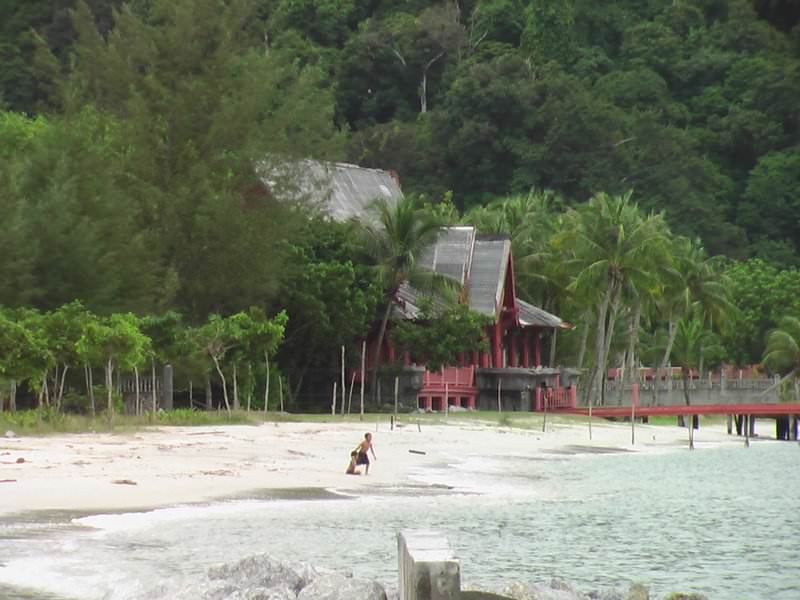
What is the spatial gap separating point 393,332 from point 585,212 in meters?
13.8

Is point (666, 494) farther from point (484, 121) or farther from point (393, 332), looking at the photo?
point (484, 121)

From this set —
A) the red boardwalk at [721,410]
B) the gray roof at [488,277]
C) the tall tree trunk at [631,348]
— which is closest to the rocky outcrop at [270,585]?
the red boardwalk at [721,410]

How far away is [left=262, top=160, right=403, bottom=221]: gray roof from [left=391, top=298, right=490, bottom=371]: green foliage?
4.31 metres

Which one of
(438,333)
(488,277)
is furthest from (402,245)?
(488,277)

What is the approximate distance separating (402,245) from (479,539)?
2793 centimetres

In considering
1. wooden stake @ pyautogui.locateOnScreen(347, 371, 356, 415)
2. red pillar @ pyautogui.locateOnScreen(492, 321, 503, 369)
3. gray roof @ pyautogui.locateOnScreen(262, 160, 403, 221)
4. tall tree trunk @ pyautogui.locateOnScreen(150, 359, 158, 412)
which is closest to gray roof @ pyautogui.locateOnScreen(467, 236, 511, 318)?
red pillar @ pyautogui.locateOnScreen(492, 321, 503, 369)

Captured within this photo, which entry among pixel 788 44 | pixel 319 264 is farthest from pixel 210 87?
pixel 788 44

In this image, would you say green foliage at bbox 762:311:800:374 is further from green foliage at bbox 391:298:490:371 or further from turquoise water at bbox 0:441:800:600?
turquoise water at bbox 0:441:800:600

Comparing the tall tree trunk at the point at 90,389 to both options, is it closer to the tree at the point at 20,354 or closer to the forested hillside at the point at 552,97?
the tree at the point at 20,354

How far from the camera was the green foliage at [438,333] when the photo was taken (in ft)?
153

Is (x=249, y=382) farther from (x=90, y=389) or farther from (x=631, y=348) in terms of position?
(x=631, y=348)

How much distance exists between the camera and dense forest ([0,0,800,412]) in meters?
40.6

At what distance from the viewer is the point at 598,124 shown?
84.7 metres

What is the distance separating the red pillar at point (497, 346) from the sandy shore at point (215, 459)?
43.2 ft
